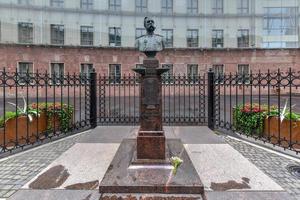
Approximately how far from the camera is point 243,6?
35.8 metres

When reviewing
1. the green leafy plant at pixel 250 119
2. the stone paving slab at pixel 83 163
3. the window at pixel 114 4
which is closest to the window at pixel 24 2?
the window at pixel 114 4

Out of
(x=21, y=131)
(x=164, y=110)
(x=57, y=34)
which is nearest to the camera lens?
(x=21, y=131)

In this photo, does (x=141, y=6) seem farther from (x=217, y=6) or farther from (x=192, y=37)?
(x=217, y=6)

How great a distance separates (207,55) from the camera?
1394 inches

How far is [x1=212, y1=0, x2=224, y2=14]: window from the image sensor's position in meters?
35.7

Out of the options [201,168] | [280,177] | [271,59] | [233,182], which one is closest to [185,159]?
[201,168]

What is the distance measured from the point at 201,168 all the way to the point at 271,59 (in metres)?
33.7

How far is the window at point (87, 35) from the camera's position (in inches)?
1315

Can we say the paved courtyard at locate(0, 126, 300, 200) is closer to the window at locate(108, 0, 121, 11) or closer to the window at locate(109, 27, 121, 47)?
the window at locate(109, 27, 121, 47)

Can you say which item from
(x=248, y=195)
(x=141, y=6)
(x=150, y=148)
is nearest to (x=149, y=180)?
(x=150, y=148)

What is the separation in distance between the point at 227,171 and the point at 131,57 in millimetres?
29756

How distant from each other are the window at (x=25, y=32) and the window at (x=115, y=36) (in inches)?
353

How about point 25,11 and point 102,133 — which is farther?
point 25,11

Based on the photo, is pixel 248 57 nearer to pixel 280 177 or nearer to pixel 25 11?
pixel 25 11
